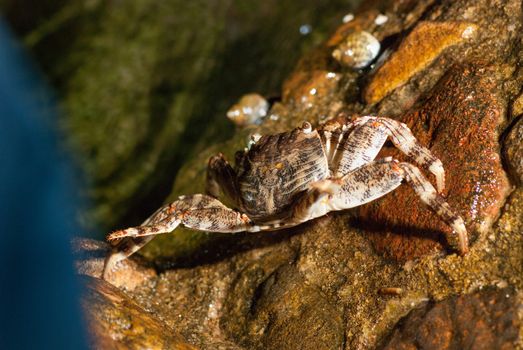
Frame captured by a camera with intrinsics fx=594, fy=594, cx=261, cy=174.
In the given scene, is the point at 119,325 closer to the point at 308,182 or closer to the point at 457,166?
the point at 308,182

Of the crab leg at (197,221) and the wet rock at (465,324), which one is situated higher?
the crab leg at (197,221)

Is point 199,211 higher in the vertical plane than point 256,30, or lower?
higher

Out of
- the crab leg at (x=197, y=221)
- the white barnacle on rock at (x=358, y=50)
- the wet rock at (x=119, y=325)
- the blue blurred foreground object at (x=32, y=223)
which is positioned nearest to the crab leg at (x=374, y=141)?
the crab leg at (x=197, y=221)

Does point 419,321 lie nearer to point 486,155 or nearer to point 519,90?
point 486,155

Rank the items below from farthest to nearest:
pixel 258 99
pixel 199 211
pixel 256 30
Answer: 1. pixel 256 30
2. pixel 258 99
3. pixel 199 211

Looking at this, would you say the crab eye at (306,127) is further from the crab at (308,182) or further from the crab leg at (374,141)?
the crab leg at (374,141)

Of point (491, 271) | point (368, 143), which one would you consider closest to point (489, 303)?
point (491, 271)
